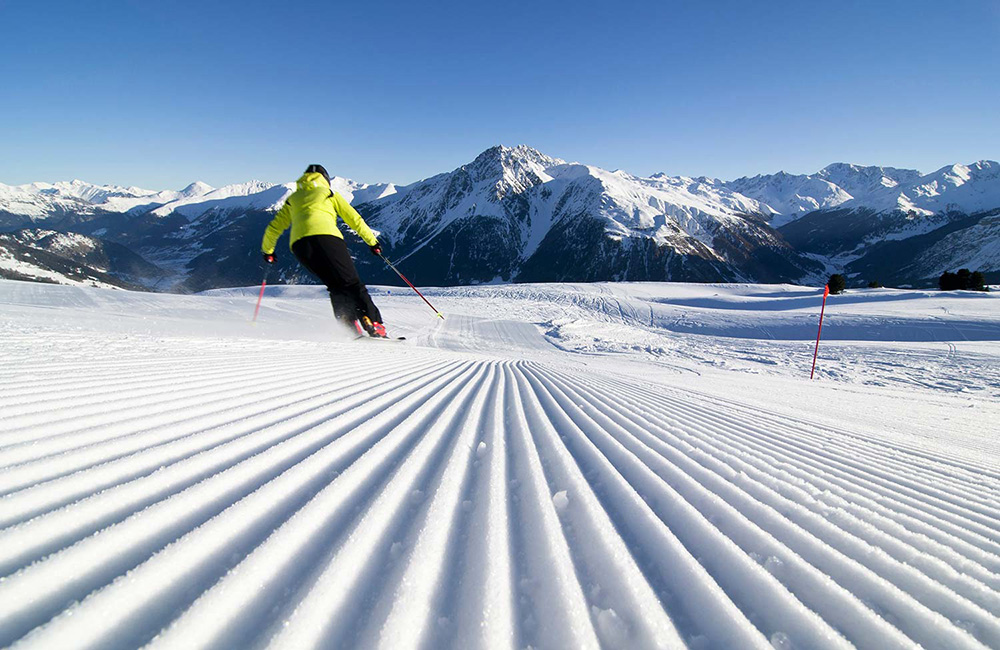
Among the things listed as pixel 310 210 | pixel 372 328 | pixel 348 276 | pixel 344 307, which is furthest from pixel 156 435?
pixel 344 307

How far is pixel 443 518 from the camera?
1.49 m

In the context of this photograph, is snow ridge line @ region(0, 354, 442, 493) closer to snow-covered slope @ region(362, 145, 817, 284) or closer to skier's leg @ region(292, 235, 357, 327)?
skier's leg @ region(292, 235, 357, 327)

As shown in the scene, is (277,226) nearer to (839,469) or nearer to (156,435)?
(156,435)

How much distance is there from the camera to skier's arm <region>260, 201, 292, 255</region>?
7.20 m

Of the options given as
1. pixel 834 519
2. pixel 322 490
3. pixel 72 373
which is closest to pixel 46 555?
pixel 322 490

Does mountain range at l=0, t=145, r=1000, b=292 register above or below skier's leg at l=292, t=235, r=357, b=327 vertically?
above

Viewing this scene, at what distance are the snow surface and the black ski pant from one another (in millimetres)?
3363

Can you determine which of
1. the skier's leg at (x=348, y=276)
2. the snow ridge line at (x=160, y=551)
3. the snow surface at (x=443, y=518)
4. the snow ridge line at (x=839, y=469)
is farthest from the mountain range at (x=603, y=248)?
the snow ridge line at (x=160, y=551)

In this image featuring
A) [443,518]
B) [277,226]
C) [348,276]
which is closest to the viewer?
[443,518]

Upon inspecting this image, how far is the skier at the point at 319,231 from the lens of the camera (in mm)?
6934

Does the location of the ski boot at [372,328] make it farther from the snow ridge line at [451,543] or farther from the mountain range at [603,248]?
the mountain range at [603,248]

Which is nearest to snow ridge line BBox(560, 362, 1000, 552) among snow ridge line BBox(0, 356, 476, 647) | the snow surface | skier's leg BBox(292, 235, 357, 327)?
the snow surface

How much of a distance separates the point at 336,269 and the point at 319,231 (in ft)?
2.25

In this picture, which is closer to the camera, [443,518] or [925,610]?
[925,610]
